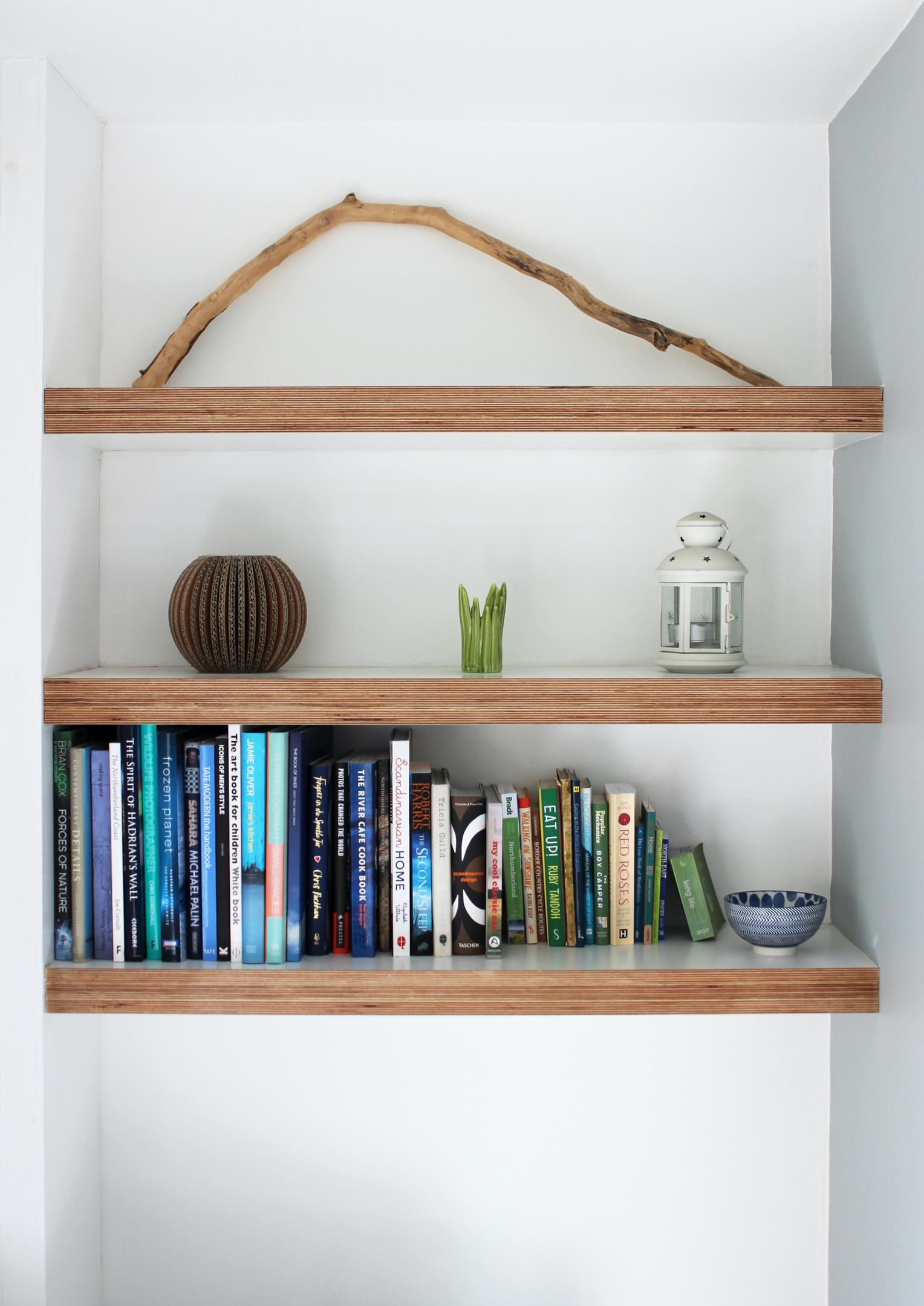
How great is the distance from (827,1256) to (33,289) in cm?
183

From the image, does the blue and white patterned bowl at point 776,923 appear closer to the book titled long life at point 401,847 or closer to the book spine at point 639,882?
the book spine at point 639,882

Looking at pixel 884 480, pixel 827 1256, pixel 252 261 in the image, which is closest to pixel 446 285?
pixel 252 261

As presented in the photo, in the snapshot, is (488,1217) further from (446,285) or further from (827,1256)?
(446,285)

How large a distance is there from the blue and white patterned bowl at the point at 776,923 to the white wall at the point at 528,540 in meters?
0.18

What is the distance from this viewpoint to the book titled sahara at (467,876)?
1339 mm

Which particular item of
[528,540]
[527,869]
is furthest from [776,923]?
[528,540]

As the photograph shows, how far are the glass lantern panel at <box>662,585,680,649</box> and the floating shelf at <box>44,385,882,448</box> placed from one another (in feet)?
0.74

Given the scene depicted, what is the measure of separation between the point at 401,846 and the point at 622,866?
1.03 ft

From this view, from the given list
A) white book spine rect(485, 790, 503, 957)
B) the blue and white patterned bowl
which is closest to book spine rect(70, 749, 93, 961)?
white book spine rect(485, 790, 503, 957)

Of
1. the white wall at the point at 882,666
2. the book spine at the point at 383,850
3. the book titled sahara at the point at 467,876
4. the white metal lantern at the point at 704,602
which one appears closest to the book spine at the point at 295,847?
the book spine at the point at 383,850

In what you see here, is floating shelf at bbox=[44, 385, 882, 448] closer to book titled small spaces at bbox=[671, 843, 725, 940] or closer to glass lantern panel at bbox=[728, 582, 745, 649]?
glass lantern panel at bbox=[728, 582, 745, 649]

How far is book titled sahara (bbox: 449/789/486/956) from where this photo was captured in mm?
1339

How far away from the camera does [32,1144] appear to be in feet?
4.27

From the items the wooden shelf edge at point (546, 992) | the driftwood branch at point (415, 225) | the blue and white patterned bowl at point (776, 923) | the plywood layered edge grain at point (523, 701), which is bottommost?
the wooden shelf edge at point (546, 992)
